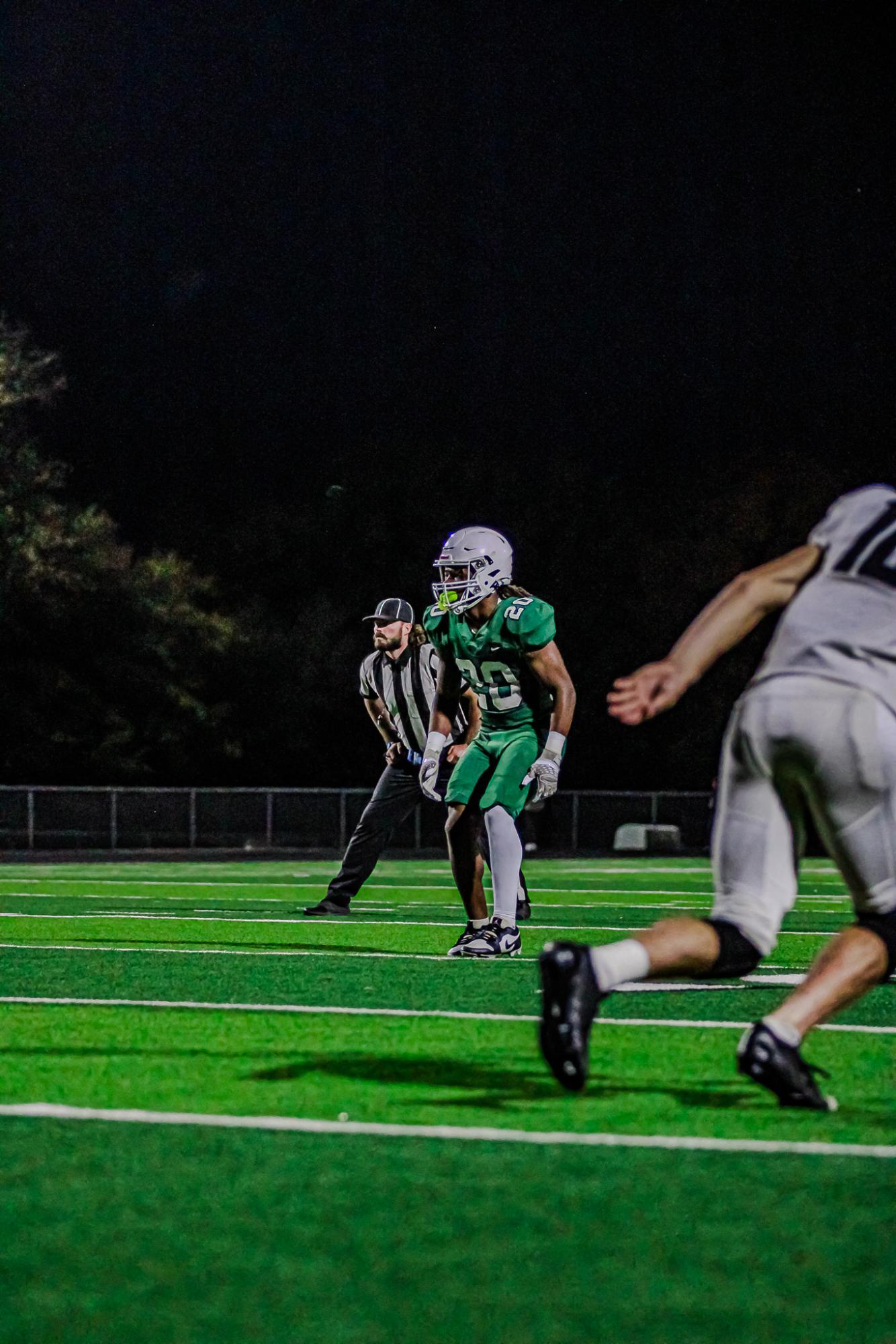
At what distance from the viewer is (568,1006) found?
525 cm

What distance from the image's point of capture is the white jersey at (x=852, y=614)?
536cm

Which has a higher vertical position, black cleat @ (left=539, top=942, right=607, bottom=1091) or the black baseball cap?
the black baseball cap

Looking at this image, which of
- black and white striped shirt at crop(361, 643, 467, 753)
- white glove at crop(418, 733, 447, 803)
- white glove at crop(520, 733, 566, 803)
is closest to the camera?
white glove at crop(520, 733, 566, 803)

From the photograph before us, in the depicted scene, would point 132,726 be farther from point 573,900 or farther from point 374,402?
point 573,900

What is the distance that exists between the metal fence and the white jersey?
32.9 meters

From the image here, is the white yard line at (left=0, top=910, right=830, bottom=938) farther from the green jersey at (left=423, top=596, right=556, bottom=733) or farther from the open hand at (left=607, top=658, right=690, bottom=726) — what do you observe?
the open hand at (left=607, top=658, right=690, bottom=726)

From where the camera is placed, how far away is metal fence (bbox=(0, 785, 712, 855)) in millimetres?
39438

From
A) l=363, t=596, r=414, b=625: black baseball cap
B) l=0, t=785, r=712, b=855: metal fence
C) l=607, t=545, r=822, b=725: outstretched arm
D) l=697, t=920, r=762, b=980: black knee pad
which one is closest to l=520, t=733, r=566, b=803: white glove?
l=363, t=596, r=414, b=625: black baseball cap

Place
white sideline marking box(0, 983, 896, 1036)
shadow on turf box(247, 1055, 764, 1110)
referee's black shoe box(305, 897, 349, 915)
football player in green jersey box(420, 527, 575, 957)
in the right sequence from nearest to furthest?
shadow on turf box(247, 1055, 764, 1110) → white sideline marking box(0, 983, 896, 1036) → football player in green jersey box(420, 527, 575, 957) → referee's black shoe box(305, 897, 349, 915)

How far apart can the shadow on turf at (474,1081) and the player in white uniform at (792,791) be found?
297 mm

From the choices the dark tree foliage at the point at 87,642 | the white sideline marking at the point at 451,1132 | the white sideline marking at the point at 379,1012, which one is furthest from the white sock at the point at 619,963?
the dark tree foliage at the point at 87,642

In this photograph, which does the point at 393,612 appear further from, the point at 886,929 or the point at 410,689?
the point at 886,929

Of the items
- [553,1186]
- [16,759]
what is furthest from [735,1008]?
[16,759]

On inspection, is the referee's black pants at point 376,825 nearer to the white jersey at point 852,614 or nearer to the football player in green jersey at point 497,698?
the football player in green jersey at point 497,698
